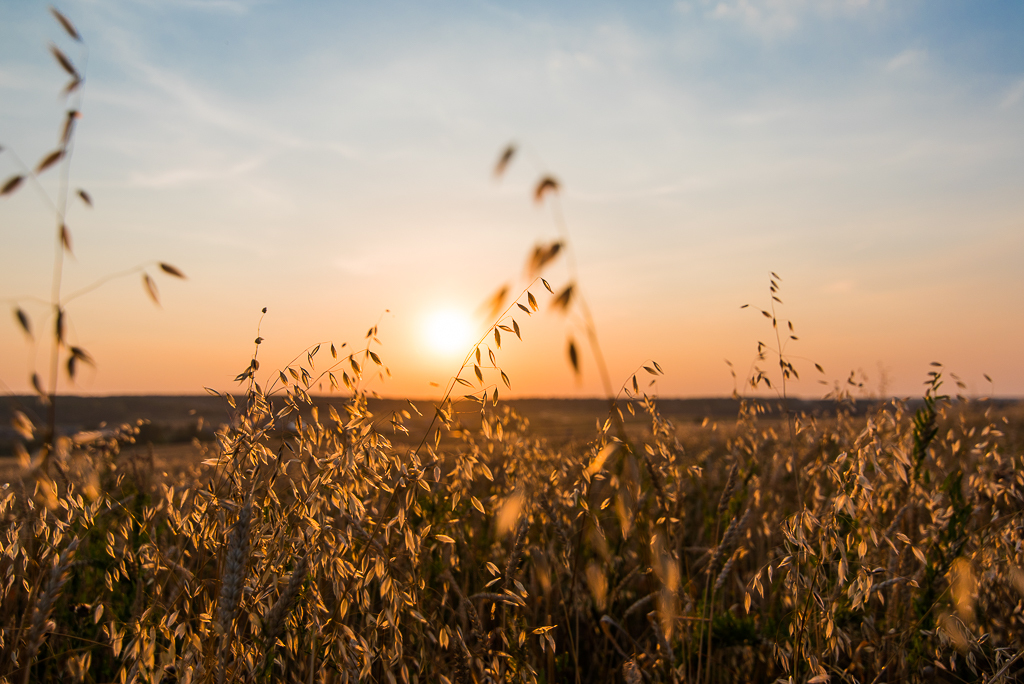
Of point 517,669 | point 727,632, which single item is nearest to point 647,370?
point 517,669

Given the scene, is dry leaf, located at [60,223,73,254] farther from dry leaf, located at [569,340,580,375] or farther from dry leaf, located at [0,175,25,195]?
dry leaf, located at [569,340,580,375]

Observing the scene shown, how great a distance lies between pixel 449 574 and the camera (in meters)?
2.26

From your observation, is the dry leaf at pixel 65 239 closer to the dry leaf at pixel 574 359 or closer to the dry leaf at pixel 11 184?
the dry leaf at pixel 11 184

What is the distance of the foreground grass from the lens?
1.78 metres

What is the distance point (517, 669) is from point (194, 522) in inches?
50.6

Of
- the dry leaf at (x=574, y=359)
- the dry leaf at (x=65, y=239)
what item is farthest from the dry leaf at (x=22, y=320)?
the dry leaf at (x=574, y=359)

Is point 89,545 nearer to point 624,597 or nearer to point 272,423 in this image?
point 272,423

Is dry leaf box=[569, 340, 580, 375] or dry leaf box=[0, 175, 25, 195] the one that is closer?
dry leaf box=[569, 340, 580, 375]

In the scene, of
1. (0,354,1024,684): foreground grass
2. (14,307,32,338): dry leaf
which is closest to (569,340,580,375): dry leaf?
(0,354,1024,684): foreground grass

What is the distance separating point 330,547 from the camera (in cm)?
193

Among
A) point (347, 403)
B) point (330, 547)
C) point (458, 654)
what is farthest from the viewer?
point (347, 403)

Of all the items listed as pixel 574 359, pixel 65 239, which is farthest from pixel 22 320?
pixel 574 359

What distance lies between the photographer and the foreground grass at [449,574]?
1.78m

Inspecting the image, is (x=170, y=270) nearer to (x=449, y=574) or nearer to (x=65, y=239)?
(x=65, y=239)
